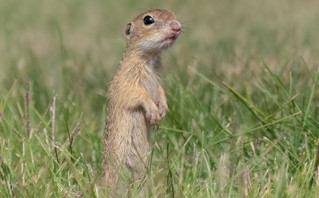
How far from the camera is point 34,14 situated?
11.4 metres

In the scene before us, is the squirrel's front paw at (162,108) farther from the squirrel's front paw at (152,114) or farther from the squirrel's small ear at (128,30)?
the squirrel's small ear at (128,30)

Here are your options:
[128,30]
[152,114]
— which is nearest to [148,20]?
[128,30]

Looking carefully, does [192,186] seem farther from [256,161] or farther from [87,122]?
[87,122]

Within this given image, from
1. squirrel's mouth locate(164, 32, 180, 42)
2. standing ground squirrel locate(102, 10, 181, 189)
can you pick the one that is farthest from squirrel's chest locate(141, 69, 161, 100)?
squirrel's mouth locate(164, 32, 180, 42)

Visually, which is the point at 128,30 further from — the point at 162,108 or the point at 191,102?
the point at 191,102

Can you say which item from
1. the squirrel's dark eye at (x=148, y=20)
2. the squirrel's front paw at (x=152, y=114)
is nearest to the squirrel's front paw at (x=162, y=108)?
the squirrel's front paw at (x=152, y=114)

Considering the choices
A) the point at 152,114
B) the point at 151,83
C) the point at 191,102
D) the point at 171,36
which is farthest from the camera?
the point at 191,102

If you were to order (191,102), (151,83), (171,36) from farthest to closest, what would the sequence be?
1. (191,102)
2. (151,83)
3. (171,36)

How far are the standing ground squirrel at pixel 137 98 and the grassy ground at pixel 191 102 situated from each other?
181mm

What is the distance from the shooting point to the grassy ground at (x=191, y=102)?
3.90 metres

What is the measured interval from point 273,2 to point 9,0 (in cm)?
431

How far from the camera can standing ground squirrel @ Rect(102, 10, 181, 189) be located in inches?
164

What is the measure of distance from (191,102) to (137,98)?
1.01 metres

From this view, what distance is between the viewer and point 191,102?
5152 mm
